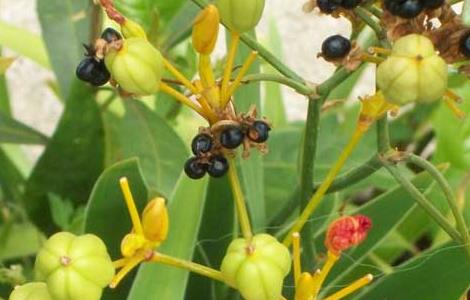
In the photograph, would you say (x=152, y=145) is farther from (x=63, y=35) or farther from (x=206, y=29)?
(x=206, y=29)

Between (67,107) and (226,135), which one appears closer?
(226,135)

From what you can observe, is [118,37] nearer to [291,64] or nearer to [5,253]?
[5,253]

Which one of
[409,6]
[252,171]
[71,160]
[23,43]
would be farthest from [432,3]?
[23,43]

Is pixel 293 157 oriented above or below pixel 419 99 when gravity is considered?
above

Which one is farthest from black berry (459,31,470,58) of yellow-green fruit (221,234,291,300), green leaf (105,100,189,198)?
green leaf (105,100,189,198)

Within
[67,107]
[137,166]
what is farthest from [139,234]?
[67,107]

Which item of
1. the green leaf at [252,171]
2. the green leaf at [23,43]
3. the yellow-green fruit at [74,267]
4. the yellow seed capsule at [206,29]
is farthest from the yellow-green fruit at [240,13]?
the green leaf at [23,43]

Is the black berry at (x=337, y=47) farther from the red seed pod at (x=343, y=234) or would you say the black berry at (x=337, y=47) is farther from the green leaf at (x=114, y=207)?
the green leaf at (x=114, y=207)
